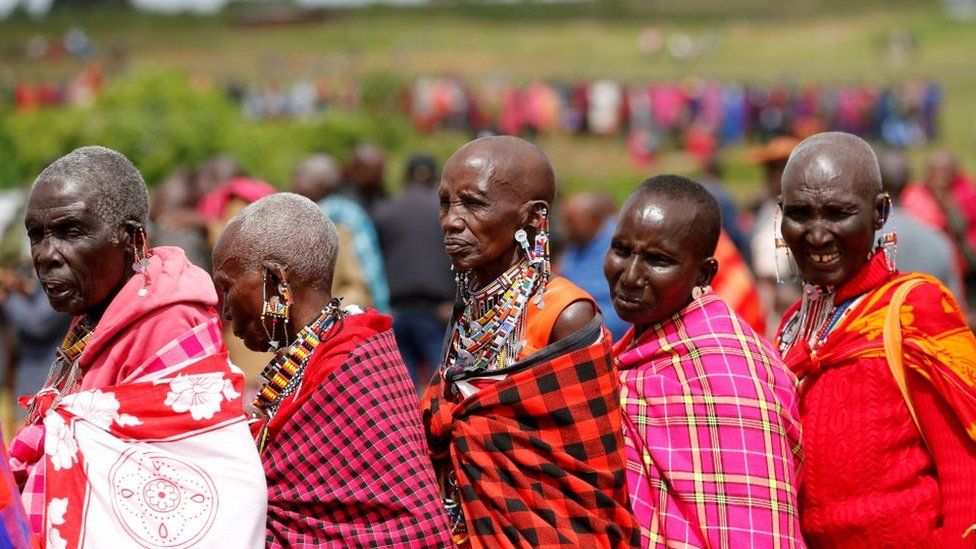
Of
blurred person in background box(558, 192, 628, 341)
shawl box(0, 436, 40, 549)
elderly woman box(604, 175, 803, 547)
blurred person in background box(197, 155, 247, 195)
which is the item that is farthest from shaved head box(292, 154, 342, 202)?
shawl box(0, 436, 40, 549)

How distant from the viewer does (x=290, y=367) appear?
3.69 m

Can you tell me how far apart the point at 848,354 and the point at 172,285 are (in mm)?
2068

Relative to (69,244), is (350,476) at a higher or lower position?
lower

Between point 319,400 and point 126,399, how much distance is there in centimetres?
52

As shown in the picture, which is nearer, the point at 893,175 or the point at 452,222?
the point at 452,222

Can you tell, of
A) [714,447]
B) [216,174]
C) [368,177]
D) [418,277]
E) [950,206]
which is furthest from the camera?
[368,177]

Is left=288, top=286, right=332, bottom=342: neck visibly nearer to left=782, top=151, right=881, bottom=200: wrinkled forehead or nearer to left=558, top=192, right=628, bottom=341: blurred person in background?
left=782, top=151, right=881, bottom=200: wrinkled forehead

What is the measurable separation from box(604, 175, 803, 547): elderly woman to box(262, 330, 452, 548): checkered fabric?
650mm

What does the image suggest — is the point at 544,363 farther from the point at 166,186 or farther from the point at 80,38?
the point at 80,38

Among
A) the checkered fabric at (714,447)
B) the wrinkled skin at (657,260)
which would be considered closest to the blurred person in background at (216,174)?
the wrinkled skin at (657,260)

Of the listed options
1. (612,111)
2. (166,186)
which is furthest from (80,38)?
(166,186)

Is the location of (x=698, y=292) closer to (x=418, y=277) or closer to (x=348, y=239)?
(x=348, y=239)

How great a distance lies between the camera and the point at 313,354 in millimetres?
3672

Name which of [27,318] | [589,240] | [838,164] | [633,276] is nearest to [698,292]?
Answer: [633,276]
